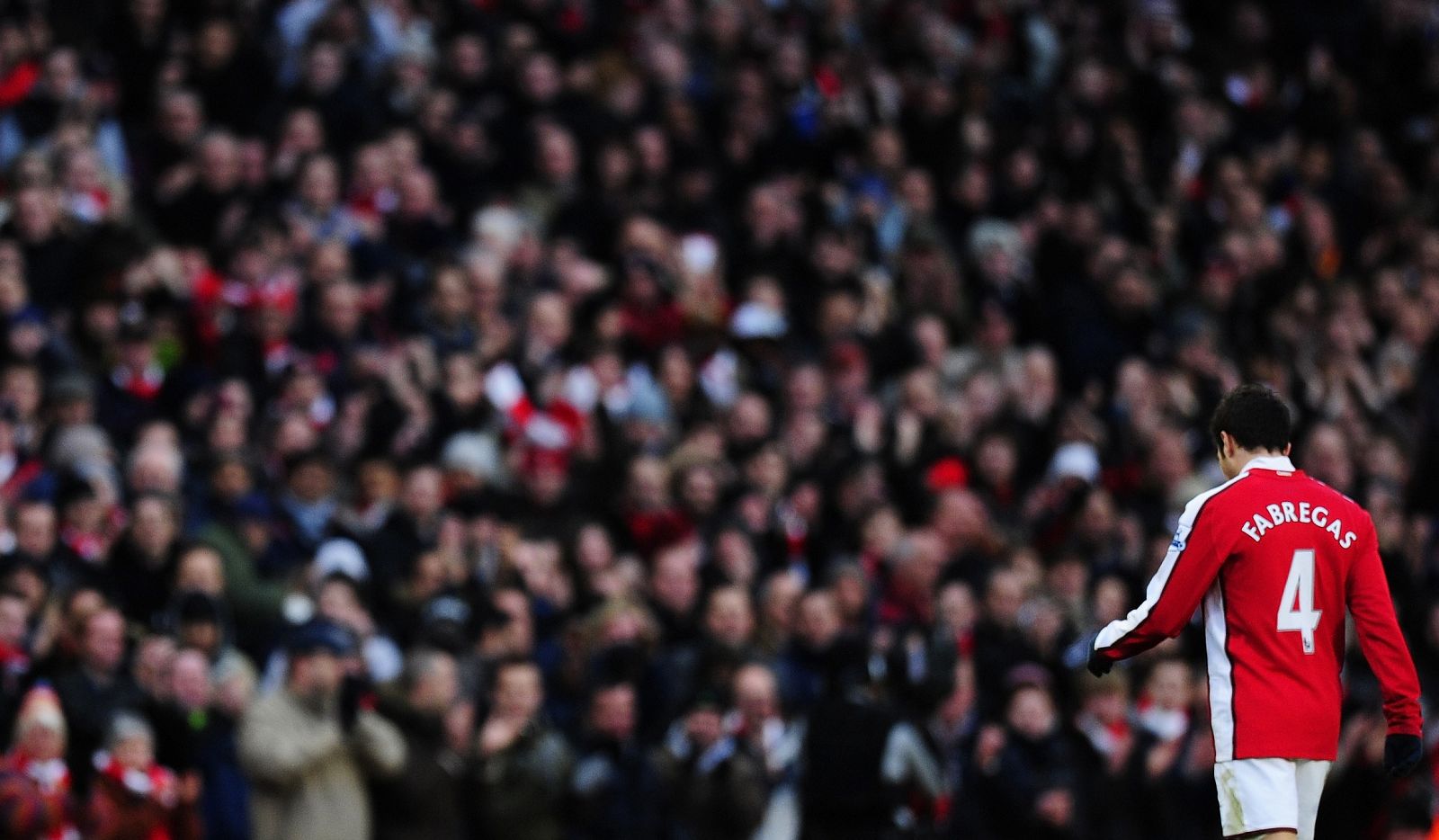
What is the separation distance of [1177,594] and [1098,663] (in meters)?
0.31

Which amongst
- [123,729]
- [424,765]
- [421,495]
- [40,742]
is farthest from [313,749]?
[421,495]

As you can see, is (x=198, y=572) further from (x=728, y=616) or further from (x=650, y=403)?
(x=650, y=403)

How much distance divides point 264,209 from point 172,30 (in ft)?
6.38

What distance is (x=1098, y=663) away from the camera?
7.66 metres

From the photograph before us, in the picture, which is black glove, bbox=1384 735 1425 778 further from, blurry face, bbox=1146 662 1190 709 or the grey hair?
the grey hair

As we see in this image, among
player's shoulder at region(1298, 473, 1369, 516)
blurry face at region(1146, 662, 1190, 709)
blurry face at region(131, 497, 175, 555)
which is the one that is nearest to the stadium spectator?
blurry face at region(131, 497, 175, 555)

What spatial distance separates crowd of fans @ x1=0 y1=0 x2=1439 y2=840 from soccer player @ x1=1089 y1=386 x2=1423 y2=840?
11.3 ft

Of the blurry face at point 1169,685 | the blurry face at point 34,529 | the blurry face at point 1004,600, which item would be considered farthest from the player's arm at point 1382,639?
the blurry face at point 34,529

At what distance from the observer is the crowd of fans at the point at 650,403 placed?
11.2m

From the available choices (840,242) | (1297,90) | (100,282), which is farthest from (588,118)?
(1297,90)

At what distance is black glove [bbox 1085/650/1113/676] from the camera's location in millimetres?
7645

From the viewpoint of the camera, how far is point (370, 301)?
14.1 m

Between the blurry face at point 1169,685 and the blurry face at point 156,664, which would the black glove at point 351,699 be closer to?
the blurry face at point 156,664

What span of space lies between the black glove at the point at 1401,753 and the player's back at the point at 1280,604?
0.21 meters
